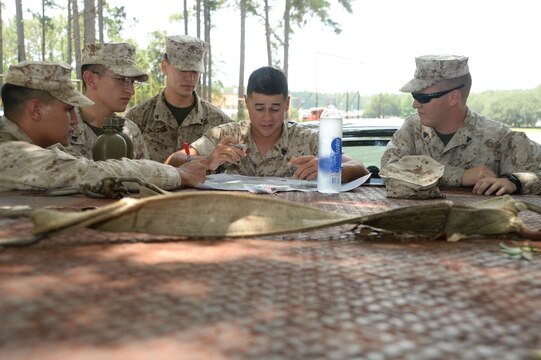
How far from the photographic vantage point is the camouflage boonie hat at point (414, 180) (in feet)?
6.94

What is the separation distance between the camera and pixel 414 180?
7.03ft

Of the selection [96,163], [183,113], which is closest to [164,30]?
[183,113]

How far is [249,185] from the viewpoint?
94.6 inches

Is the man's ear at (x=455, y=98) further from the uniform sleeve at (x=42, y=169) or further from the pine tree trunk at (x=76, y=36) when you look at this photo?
the pine tree trunk at (x=76, y=36)

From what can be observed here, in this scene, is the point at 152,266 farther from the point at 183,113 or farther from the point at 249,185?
the point at 183,113

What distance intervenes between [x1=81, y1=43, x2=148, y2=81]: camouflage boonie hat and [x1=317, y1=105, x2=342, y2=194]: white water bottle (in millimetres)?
1696

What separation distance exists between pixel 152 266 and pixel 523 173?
2126 mm

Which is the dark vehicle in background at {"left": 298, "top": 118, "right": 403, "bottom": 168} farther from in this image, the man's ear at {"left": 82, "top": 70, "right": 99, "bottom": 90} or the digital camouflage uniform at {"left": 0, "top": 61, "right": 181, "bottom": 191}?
the digital camouflage uniform at {"left": 0, "top": 61, "right": 181, "bottom": 191}

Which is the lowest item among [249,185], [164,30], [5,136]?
[249,185]

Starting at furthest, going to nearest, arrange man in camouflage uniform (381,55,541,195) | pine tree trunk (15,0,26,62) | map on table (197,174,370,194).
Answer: pine tree trunk (15,0,26,62)
man in camouflage uniform (381,55,541,195)
map on table (197,174,370,194)

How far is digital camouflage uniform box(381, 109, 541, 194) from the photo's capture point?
2874mm

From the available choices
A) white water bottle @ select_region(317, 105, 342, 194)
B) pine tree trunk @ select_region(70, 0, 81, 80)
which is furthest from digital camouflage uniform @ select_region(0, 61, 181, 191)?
pine tree trunk @ select_region(70, 0, 81, 80)

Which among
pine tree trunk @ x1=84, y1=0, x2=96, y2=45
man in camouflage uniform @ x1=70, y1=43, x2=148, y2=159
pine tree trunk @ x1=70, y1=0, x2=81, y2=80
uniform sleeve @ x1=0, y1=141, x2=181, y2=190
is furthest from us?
pine tree trunk @ x1=70, y1=0, x2=81, y2=80

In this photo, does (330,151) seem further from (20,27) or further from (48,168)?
A: (20,27)
